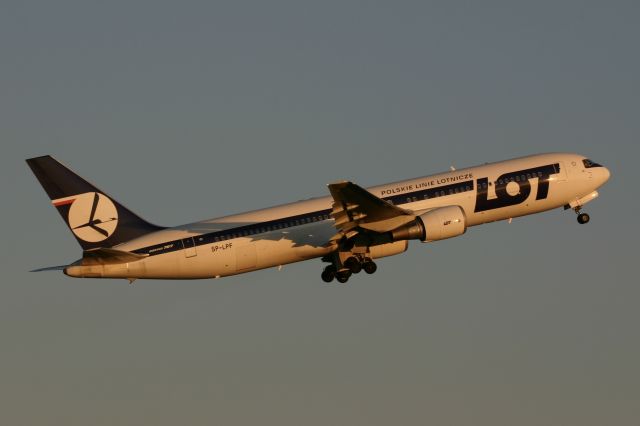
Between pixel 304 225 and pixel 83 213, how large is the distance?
12142 mm

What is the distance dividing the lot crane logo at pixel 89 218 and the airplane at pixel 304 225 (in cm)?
5

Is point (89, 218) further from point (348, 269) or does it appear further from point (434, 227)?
point (434, 227)

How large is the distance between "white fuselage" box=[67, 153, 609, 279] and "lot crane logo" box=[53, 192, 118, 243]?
183 cm

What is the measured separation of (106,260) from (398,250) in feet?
53.1

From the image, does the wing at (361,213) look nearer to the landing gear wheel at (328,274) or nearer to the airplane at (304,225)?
the airplane at (304,225)

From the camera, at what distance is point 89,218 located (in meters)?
57.2

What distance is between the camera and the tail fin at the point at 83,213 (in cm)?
5684

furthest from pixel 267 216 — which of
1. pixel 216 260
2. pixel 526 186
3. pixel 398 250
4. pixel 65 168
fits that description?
pixel 526 186

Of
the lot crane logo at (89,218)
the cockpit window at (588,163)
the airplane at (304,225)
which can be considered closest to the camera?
the airplane at (304,225)

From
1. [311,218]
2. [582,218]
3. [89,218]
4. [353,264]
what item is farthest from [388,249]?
[89,218]

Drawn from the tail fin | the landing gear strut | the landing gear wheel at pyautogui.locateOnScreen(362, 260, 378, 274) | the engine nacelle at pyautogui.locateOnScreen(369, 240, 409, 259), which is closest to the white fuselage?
the landing gear strut

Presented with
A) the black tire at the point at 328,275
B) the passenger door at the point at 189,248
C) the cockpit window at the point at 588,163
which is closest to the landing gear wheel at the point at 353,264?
the black tire at the point at 328,275

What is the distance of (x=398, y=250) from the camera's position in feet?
193

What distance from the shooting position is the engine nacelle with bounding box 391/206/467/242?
56344 millimetres
